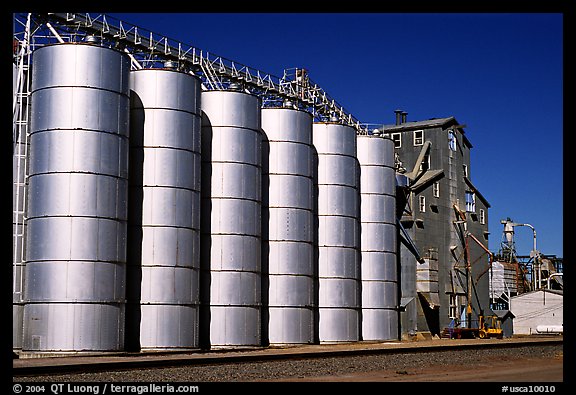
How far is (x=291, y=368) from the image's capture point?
83.1 ft

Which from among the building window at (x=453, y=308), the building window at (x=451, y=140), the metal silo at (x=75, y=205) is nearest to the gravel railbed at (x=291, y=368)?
the metal silo at (x=75, y=205)

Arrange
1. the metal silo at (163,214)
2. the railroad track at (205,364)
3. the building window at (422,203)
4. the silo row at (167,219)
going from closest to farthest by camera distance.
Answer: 1. the railroad track at (205,364)
2. the silo row at (167,219)
3. the metal silo at (163,214)
4. the building window at (422,203)

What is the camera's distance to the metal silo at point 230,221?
125 feet

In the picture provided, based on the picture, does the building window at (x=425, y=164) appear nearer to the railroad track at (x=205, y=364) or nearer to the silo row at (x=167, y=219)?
the silo row at (x=167, y=219)

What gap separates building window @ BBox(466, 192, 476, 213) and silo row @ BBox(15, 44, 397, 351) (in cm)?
2323

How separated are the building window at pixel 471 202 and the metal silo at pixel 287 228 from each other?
85.0 feet

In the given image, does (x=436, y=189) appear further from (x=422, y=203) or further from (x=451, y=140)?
(x=451, y=140)

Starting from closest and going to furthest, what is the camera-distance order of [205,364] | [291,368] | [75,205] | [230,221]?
[291,368] → [205,364] → [75,205] → [230,221]

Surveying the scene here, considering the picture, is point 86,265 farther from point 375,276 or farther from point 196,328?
point 375,276

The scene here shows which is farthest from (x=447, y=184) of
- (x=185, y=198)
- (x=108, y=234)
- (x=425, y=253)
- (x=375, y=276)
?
(x=108, y=234)

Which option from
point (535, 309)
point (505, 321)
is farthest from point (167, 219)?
point (535, 309)

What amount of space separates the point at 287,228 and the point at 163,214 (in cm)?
913
